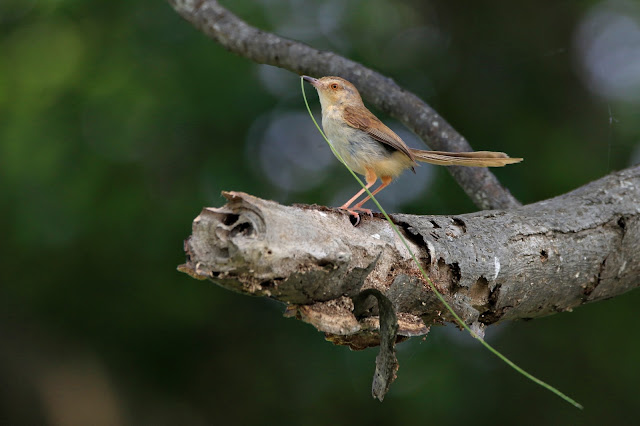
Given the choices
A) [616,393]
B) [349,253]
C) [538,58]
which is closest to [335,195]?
[538,58]

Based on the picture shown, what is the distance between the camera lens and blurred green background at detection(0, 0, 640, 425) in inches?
229

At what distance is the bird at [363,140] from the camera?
144 inches

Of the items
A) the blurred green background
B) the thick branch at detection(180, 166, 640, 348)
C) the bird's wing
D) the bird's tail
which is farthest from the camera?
the blurred green background

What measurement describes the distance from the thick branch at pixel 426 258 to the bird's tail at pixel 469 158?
347mm

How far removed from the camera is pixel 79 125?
5.78m

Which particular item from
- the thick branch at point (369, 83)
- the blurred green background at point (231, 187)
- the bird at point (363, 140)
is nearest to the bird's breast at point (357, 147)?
the bird at point (363, 140)

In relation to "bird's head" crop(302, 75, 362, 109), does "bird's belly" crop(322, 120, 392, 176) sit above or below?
below

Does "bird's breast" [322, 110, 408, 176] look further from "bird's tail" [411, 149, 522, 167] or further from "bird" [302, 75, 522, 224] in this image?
"bird's tail" [411, 149, 522, 167]

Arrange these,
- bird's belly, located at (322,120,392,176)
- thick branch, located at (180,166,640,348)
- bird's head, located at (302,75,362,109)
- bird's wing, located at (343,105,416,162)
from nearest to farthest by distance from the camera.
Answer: thick branch, located at (180,166,640,348) < bird's wing, located at (343,105,416,162) < bird's belly, located at (322,120,392,176) < bird's head, located at (302,75,362,109)

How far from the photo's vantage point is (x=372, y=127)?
3775mm

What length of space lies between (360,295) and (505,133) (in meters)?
4.79

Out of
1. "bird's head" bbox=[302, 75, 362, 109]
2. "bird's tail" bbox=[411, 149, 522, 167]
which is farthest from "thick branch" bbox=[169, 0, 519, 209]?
"bird's tail" bbox=[411, 149, 522, 167]

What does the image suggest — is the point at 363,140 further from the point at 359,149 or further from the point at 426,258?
the point at 426,258

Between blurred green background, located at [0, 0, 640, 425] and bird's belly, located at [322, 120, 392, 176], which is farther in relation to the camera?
blurred green background, located at [0, 0, 640, 425]
